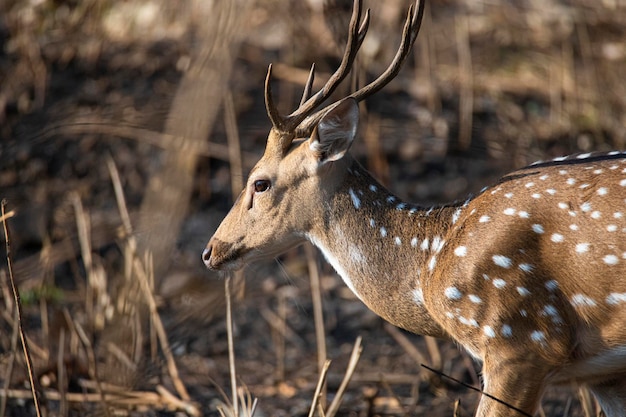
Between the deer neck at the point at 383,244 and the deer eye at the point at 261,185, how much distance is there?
0.93ft

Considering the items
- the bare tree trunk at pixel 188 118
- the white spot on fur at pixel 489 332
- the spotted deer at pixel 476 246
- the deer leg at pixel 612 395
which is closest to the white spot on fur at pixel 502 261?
the spotted deer at pixel 476 246

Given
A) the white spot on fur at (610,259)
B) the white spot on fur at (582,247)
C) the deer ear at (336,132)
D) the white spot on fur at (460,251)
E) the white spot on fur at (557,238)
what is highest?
the deer ear at (336,132)

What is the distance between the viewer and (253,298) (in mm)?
7770

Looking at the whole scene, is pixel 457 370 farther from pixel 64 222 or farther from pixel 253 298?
pixel 64 222

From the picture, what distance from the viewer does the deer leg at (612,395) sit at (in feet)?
14.5

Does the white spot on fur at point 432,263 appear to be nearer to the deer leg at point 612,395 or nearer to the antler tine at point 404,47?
the antler tine at point 404,47

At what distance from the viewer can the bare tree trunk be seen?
2783 millimetres

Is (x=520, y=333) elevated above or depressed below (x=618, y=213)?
below

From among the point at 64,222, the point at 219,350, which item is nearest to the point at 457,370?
the point at 219,350

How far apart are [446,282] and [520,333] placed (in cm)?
37

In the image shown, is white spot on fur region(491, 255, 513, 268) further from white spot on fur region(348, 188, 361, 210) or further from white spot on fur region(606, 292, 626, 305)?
white spot on fur region(348, 188, 361, 210)

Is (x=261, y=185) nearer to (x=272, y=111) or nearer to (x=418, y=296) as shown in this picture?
(x=272, y=111)

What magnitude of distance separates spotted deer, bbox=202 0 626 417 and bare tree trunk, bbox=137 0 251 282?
0.95 meters

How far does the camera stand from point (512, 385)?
13.4 ft
